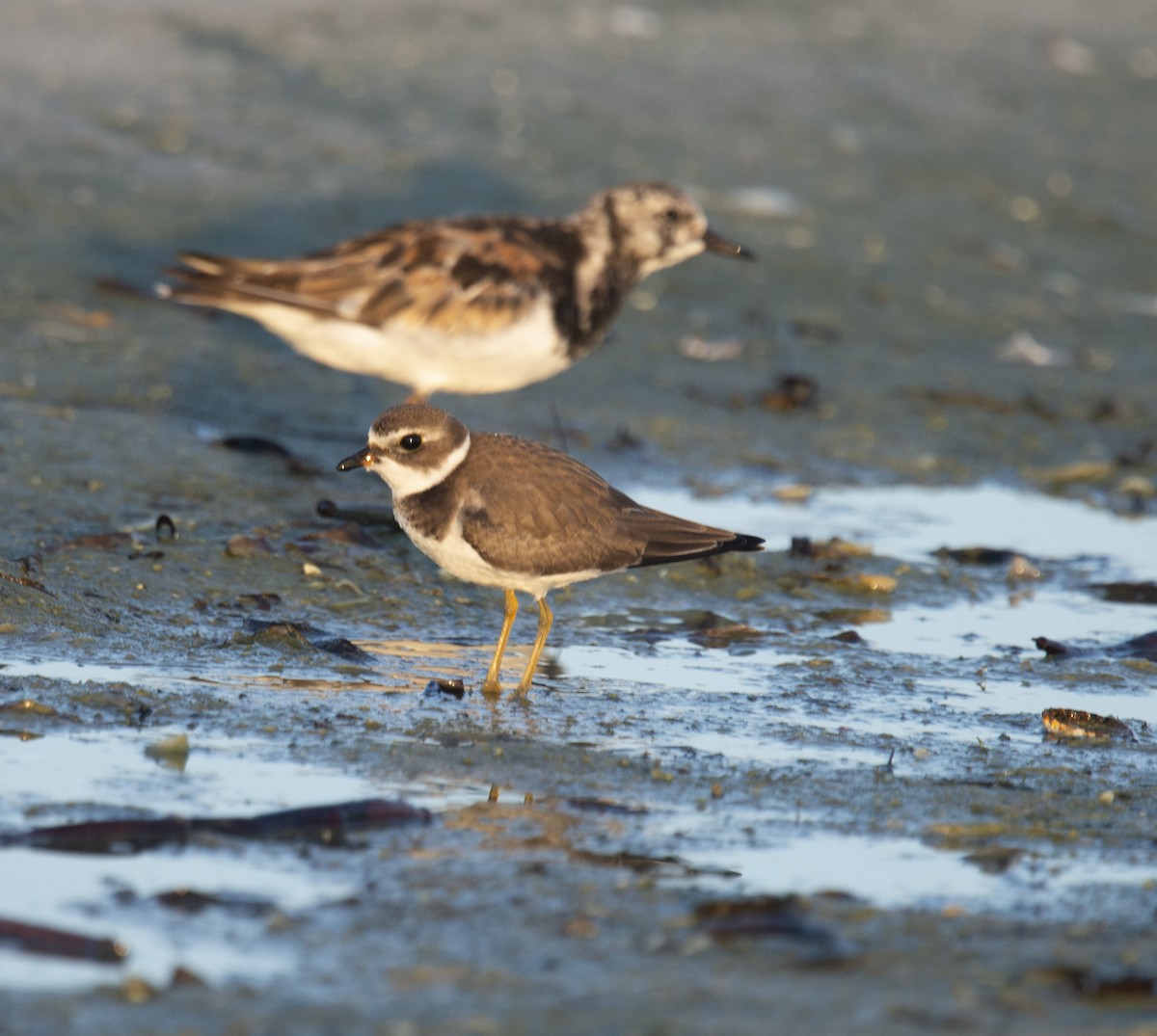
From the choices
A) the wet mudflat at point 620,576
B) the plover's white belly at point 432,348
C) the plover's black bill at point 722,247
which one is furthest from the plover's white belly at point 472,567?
the plover's black bill at point 722,247

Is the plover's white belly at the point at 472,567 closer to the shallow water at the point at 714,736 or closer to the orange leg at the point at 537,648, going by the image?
the orange leg at the point at 537,648

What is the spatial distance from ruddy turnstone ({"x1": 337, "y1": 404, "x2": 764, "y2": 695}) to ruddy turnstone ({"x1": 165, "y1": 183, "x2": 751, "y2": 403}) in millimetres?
1796

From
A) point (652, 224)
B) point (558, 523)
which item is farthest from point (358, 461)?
point (652, 224)

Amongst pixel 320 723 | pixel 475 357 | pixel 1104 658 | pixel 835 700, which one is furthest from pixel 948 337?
pixel 320 723

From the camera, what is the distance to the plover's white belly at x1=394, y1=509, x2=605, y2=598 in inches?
212

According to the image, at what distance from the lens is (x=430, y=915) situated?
354 cm

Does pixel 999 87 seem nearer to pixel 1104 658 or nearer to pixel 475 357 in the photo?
pixel 475 357

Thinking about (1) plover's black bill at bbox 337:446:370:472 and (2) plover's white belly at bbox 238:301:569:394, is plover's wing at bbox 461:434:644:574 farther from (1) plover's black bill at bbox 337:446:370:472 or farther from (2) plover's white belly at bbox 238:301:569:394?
(2) plover's white belly at bbox 238:301:569:394

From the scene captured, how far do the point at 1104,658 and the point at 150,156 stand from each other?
276 inches

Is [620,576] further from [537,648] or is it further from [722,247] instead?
[722,247]

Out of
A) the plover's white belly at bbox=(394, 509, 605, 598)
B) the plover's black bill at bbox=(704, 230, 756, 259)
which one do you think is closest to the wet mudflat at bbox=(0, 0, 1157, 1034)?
the plover's white belly at bbox=(394, 509, 605, 598)

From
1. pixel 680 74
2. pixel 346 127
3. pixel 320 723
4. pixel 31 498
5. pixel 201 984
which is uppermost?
pixel 680 74

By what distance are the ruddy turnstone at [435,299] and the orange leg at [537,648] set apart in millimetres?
1945

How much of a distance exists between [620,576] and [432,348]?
55.6 inches
